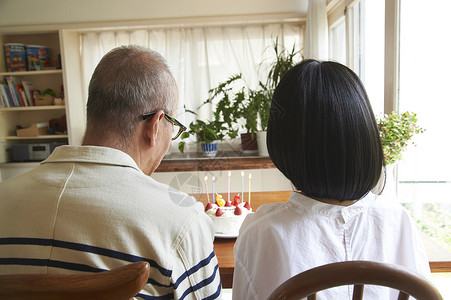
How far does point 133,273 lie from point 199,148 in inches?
129

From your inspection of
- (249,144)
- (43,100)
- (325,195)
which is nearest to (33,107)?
(43,100)

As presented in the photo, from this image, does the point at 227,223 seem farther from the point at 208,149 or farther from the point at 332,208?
the point at 208,149

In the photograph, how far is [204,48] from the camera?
160 inches

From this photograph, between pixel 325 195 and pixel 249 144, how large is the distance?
292 cm

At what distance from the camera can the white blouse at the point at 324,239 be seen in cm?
83

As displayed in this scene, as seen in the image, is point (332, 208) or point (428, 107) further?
point (428, 107)

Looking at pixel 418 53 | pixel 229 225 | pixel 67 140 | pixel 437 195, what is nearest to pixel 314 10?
pixel 418 53

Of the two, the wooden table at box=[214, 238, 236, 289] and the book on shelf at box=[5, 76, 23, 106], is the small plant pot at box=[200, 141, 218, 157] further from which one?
the wooden table at box=[214, 238, 236, 289]

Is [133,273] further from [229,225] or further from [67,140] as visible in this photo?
[67,140]

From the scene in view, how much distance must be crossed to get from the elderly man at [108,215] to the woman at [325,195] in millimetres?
153

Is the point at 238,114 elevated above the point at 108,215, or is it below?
above

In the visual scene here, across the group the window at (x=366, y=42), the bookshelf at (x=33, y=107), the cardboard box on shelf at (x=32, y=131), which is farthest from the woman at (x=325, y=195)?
the cardboard box on shelf at (x=32, y=131)

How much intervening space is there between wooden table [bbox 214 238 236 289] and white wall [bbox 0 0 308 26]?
2.88 meters

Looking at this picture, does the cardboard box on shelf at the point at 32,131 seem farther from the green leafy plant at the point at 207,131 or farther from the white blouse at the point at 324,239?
the white blouse at the point at 324,239
